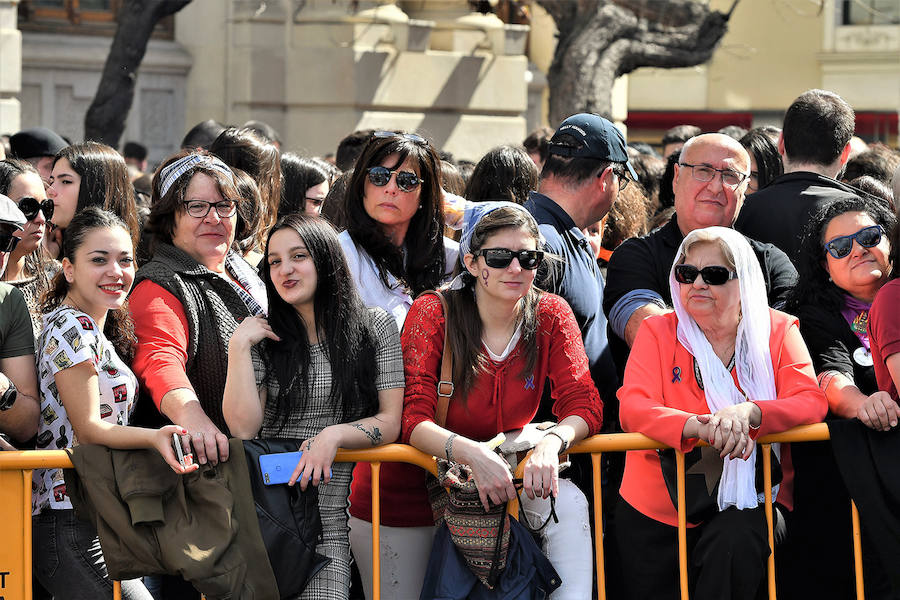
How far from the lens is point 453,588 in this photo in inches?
169

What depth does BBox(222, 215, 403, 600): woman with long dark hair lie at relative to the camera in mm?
4289

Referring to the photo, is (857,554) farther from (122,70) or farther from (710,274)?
(122,70)

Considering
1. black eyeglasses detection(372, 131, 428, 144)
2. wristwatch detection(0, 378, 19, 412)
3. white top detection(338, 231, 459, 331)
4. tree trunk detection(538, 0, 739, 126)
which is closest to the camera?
wristwatch detection(0, 378, 19, 412)

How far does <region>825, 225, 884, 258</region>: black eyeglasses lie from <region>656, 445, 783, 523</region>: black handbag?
0.98 m

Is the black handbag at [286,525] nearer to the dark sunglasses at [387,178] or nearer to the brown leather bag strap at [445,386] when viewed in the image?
the brown leather bag strap at [445,386]

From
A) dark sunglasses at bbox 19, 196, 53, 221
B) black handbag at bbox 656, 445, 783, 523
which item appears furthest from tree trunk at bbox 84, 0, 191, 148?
black handbag at bbox 656, 445, 783, 523

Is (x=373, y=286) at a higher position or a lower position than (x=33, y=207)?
lower

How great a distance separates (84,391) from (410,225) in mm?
1588

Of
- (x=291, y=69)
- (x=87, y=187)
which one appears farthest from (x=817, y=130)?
(x=291, y=69)

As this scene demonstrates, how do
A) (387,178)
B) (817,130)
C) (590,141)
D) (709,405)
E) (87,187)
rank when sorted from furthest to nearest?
1. (817,130)
2. (87,187)
3. (590,141)
4. (387,178)
5. (709,405)

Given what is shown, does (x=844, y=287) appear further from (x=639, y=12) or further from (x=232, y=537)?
(x=639, y=12)

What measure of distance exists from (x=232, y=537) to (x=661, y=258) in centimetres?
210

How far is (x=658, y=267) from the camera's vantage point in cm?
520

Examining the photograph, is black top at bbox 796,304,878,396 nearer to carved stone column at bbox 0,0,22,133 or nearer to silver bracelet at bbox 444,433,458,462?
silver bracelet at bbox 444,433,458,462
